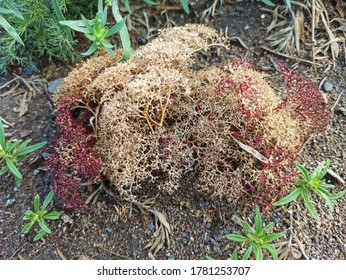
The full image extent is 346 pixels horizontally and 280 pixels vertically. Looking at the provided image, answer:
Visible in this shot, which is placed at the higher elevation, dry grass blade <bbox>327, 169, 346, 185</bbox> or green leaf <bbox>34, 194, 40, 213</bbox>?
green leaf <bbox>34, 194, 40, 213</bbox>

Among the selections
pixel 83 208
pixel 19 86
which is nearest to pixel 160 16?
pixel 19 86

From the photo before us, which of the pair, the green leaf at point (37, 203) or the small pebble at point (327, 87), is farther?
the small pebble at point (327, 87)

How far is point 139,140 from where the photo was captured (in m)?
1.72

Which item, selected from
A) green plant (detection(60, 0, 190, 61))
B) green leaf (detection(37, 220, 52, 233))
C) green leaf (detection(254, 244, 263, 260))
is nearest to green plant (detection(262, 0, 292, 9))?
green plant (detection(60, 0, 190, 61))

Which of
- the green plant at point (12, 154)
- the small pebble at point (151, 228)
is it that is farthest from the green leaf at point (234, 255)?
the green plant at point (12, 154)

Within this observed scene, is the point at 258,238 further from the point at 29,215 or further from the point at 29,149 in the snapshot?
the point at 29,149

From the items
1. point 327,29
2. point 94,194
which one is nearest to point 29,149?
point 94,194

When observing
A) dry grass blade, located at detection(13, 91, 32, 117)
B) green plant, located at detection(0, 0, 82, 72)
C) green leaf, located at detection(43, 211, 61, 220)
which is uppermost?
green plant, located at detection(0, 0, 82, 72)

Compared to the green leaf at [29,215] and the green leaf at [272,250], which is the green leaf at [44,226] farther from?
the green leaf at [272,250]

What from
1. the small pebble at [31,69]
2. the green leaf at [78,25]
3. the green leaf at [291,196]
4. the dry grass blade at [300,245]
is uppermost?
the green leaf at [78,25]

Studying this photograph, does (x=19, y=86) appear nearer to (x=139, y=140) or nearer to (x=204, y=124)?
(x=139, y=140)

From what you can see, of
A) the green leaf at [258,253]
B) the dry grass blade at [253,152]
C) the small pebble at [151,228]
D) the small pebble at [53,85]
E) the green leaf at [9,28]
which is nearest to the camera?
the green leaf at [258,253]

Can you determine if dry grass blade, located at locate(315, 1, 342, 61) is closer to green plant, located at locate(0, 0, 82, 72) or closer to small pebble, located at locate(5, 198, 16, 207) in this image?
green plant, located at locate(0, 0, 82, 72)

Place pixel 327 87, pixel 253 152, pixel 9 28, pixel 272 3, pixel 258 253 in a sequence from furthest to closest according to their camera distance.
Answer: pixel 272 3
pixel 327 87
pixel 9 28
pixel 253 152
pixel 258 253
